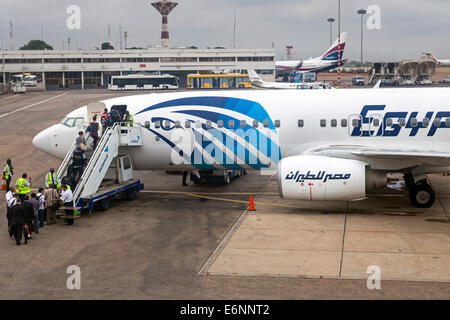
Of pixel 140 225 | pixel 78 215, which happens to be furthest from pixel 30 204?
pixel 140 225

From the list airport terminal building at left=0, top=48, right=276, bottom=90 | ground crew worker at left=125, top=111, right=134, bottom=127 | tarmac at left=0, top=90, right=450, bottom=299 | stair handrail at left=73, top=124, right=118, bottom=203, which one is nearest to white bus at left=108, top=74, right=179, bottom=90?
airport terminal building at left=0, top=48, right=276, bottom=90

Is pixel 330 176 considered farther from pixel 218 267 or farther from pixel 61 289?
pixel 61 289

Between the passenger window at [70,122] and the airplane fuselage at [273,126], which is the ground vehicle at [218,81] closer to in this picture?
the passenger window at [70,122]

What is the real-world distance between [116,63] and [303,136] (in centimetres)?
10673

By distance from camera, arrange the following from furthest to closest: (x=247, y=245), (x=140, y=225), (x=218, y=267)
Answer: (x=140, y=225), (x=247, y=245), (x=218, y=267)

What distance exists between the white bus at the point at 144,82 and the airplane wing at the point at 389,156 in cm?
8301

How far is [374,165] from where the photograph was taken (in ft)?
71.6

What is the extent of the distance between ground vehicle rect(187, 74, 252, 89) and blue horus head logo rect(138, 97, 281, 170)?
3079 inches

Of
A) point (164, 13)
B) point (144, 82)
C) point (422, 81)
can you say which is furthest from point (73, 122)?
point (164, 13)

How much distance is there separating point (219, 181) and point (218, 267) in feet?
41.6

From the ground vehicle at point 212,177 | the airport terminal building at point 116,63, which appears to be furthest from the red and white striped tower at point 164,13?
the ground vehicle at point 212,177

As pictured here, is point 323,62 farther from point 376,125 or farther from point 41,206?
point 41,206

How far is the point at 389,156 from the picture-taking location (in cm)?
2102

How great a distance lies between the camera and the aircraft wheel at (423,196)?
2227 centimetres
